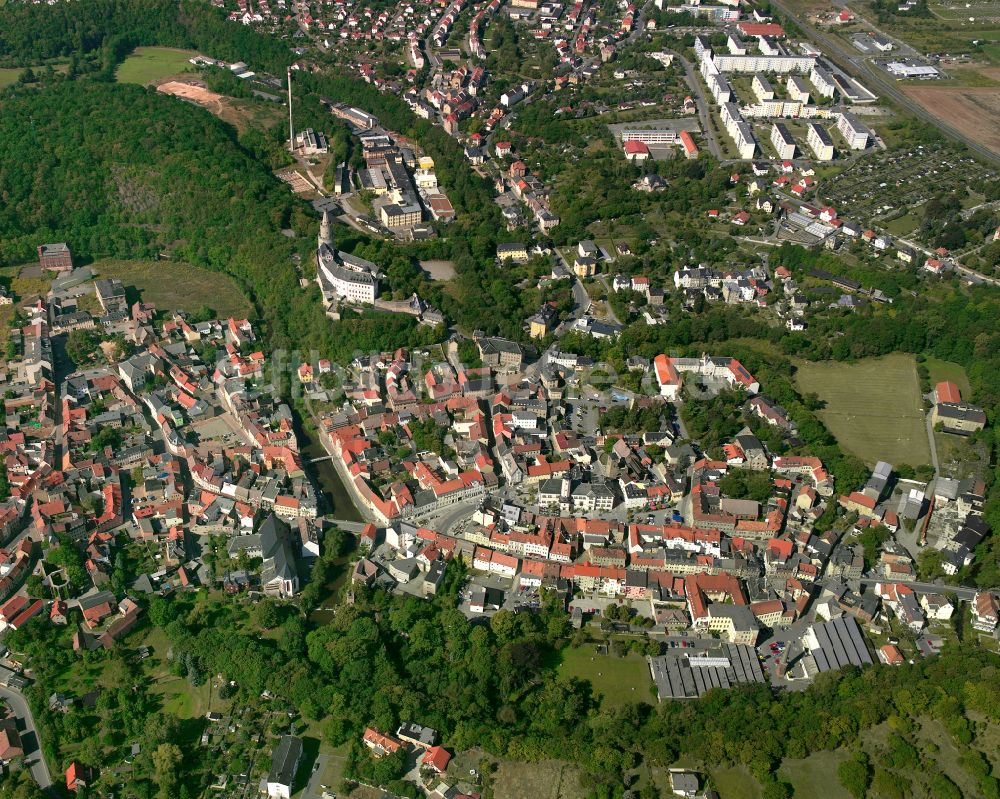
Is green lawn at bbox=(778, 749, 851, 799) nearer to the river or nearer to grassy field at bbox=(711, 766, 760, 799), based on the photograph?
grassy field at bbox=(711, 766, 760, 799)

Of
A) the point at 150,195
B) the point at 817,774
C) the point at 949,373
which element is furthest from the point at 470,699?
the point at 150,195

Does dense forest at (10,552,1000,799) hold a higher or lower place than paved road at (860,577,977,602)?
higher

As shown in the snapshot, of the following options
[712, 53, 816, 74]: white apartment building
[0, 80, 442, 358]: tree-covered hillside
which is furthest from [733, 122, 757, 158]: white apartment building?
[0, 80, 442, 358]: tree-covered hillside

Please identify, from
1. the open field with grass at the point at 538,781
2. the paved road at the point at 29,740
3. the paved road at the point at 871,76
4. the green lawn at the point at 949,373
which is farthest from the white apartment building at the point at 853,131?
the paved road at the point at 29,740

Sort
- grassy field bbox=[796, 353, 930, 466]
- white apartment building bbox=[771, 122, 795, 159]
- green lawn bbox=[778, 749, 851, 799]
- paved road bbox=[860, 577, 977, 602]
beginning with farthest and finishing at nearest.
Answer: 1. white apartment building bbox=[771, 122, 795, 159]
2. grassy field bbox=[796, 353, 930, 466]
3. paved road bbox=[860, 577, 977, 602]
4. green lawn bbox=[778, 749, 851, 799]

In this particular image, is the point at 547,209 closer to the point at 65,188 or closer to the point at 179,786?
the point at 65,188
